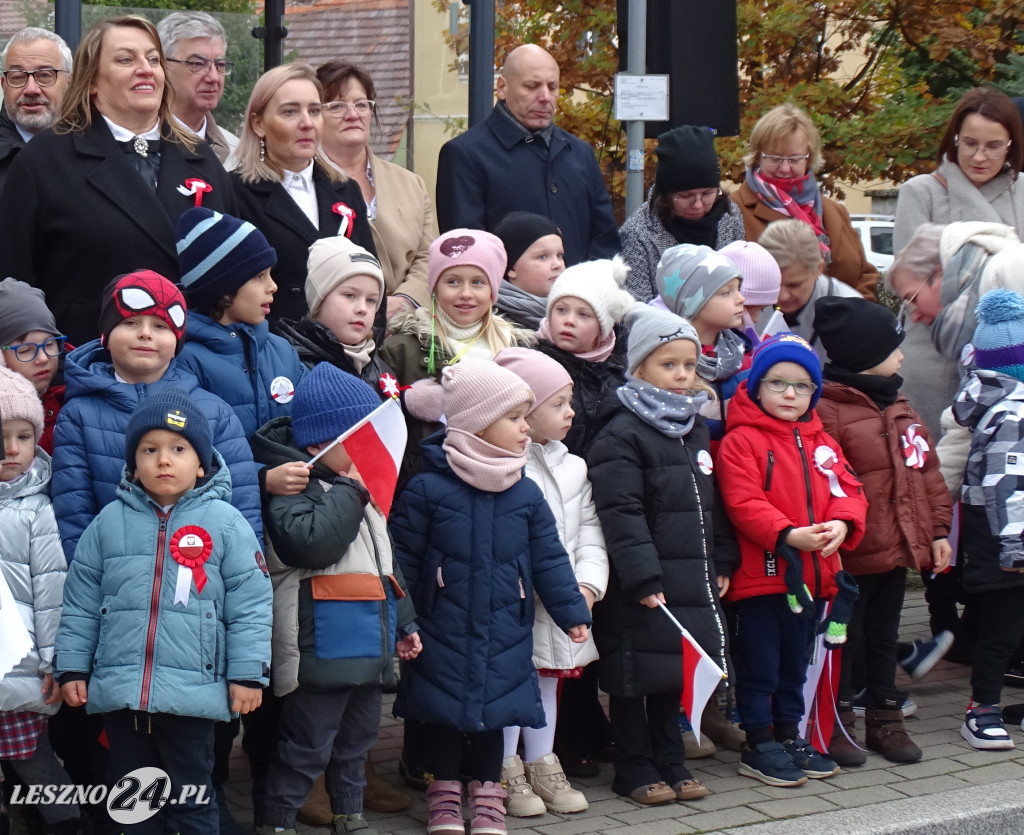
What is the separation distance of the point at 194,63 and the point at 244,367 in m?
2.03

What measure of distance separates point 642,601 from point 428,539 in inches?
31.7

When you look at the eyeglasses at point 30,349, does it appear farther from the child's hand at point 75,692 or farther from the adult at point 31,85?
the adult at point 31,85

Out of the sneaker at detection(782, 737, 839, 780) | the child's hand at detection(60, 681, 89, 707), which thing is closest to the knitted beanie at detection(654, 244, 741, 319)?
the sneaker at detection(782, 737, 839, 780)

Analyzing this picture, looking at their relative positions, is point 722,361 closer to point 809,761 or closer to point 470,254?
point 470,254

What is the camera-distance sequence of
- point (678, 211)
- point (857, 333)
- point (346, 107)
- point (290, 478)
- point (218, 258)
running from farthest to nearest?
point (678, 211) < point (346, 107) < point (857, 333) < point (218, 258) < point (290, 478)

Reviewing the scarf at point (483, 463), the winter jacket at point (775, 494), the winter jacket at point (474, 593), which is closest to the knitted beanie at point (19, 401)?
the winter jacket at point (474, 593)

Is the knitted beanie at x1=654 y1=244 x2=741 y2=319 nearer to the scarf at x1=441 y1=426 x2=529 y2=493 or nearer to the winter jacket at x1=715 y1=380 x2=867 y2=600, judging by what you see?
the winter jacket at x1=715 y1=380 x2=867 y2=600

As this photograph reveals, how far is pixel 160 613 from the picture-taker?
4172mm

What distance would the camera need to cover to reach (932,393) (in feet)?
21.9

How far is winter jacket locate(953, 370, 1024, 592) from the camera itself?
580cm

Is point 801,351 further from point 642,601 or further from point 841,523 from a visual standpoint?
point 642,601

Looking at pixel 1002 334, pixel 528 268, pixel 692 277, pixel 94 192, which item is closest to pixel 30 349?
pixel 94 192

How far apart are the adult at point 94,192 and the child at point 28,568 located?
2.22ft

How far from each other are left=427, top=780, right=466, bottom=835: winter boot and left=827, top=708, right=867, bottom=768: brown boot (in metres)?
1.58
